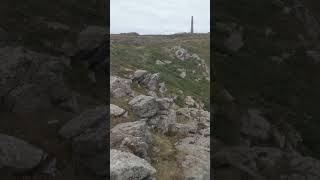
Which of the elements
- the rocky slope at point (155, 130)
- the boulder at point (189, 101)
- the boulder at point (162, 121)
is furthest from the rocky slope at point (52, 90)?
the boulder at point (189, 101)

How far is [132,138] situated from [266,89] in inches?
356

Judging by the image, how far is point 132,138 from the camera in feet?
65.6

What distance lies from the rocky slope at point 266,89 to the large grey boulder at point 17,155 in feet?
24.7

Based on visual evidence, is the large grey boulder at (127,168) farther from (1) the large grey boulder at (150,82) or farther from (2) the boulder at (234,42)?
(1) the large grey boulder at (150,82)

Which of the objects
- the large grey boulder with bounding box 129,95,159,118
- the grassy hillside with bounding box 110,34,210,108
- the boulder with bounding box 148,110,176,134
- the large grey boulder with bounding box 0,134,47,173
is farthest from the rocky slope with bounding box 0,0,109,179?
the grassy hillside with bounding box 110,34,210,108

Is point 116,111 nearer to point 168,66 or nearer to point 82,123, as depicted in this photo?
point 82,123

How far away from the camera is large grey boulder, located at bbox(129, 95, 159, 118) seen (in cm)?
2564

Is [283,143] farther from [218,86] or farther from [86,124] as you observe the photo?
[86,124]

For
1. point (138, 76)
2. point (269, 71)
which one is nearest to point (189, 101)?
point (138, 76)

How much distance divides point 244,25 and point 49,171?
1915 centimetres

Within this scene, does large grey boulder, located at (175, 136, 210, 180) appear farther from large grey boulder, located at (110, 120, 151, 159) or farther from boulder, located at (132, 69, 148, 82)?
boulder, located at (132, 69, 148, 82)

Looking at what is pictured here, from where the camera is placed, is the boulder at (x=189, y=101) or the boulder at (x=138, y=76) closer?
the boulder at (x=138, y=76)

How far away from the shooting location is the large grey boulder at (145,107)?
2564 centimetres

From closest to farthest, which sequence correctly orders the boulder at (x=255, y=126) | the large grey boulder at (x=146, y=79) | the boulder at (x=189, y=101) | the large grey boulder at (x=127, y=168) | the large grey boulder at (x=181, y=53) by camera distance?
the large grey boulder at (x=127, y=168), the boulder at (x=255, y=126), the large grey boulder at (x=146, y=79), the boulder at (x=189, y=101), the large grey boulder at (x=181, y=53)
